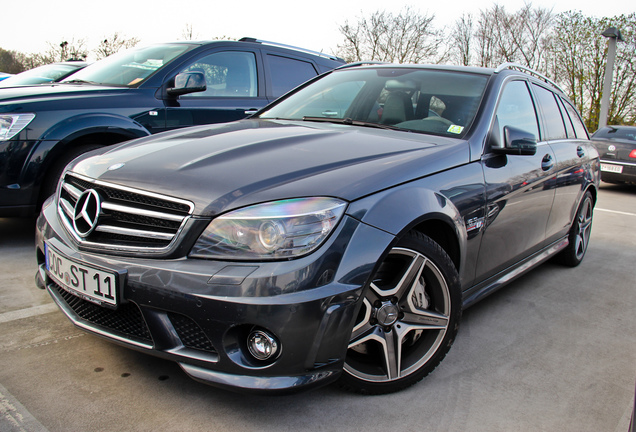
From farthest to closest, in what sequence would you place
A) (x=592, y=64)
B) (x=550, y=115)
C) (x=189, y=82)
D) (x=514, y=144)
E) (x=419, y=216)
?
(x=592, y=64), (x=189, y=82), (x=550, y=115), (x=514, y=144), (x=419, y=216)

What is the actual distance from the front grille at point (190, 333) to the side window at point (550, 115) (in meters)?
2.83

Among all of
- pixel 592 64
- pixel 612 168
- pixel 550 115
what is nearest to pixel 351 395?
pixel 550 115

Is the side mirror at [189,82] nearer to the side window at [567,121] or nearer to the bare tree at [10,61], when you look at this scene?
the side window at [567,121]

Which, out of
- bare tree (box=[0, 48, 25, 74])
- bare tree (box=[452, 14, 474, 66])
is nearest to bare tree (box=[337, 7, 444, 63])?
bare tree (box=[452, 14, 474, 66])

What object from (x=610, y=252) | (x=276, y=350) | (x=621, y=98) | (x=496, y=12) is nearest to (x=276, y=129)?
(x=276, y=350)

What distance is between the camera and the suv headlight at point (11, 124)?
3713mm

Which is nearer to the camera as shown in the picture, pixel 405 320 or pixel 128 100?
pixel 405 320

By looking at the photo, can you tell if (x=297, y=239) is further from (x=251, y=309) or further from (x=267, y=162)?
(x=267, y=162)

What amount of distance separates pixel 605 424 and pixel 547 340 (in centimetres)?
84

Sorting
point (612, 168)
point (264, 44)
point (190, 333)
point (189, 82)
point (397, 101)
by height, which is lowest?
point (612, 168)

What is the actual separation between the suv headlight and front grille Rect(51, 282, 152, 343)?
208 centimetres

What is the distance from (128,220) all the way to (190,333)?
521mm

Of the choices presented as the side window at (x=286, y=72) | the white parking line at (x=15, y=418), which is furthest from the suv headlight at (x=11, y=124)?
the side window at (x=286, y=72)

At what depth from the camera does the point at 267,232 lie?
1.87 meters
